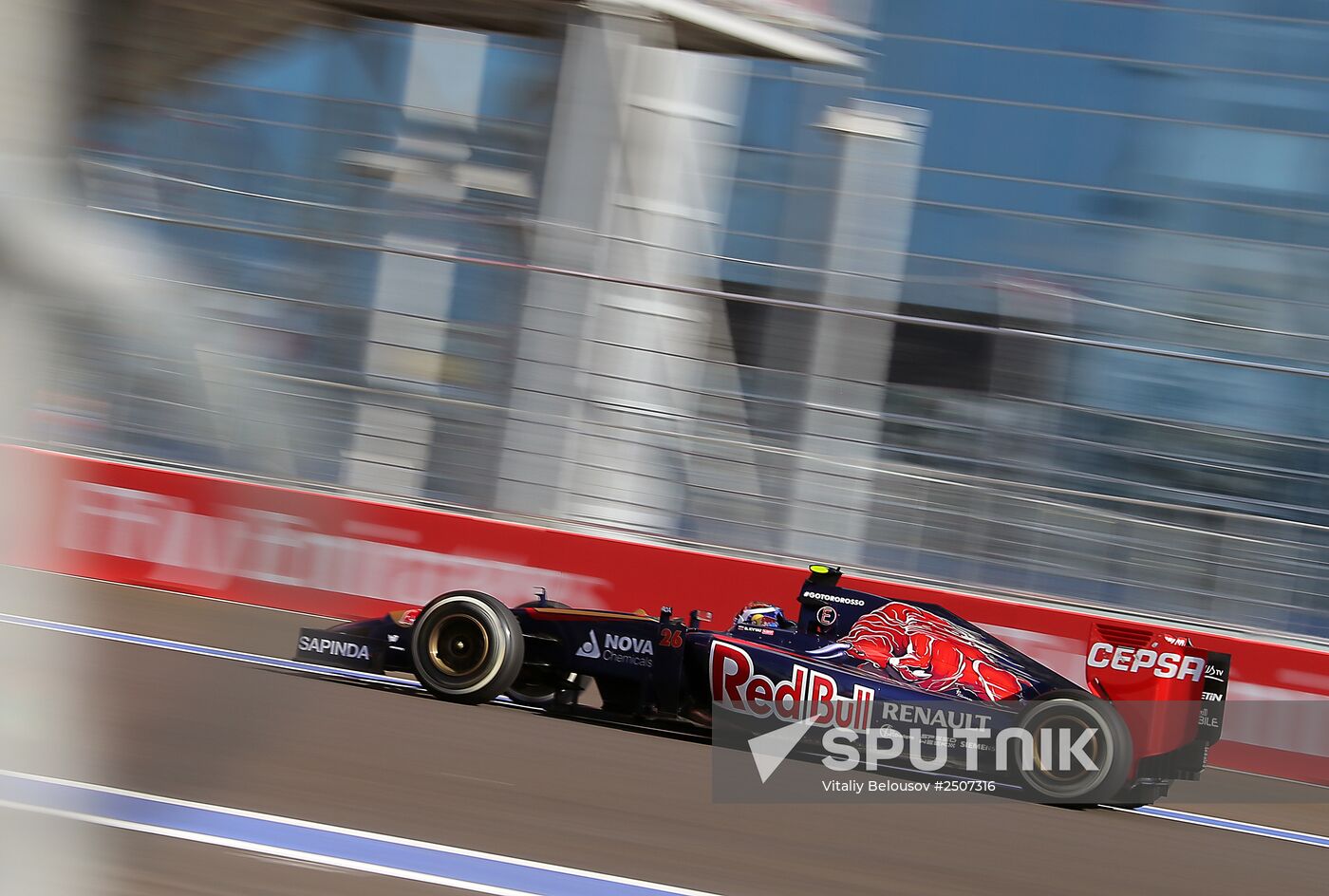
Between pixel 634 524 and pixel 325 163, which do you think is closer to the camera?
pixel 634 524

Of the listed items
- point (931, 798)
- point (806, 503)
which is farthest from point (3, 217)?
point (806, 503)

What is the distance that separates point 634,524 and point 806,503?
903 millimetres

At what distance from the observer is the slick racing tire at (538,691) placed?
6.11 meters

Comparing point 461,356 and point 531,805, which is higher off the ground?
point 461,356

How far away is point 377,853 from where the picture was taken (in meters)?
3.47

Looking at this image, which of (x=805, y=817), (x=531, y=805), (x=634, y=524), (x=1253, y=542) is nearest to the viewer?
(x=531, y=805)

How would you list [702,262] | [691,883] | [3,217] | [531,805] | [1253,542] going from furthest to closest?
[702,262], [1253,542], [531,805], [691,883], [3,217]

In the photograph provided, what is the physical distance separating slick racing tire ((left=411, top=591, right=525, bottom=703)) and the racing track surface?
10cm

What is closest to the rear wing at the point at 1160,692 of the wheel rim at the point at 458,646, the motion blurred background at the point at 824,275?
the motion blurred background at the point at 824,275

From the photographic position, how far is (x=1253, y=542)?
740 cm

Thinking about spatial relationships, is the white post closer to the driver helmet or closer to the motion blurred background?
the motion blurred background

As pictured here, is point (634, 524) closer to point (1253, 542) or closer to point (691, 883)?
point (1253, 542)

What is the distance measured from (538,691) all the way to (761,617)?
1030 millimetres

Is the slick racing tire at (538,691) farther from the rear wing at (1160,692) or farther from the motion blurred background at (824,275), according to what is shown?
the rear wing at (1160,692)
